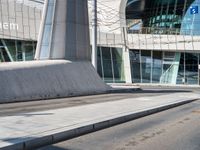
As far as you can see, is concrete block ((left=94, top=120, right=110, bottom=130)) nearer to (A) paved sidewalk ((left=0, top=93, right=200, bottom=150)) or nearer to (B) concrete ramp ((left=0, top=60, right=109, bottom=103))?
(A) paved sidewalk ((left=0, top=93, right=200, bottom=150))

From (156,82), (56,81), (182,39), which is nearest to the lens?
(56,81)

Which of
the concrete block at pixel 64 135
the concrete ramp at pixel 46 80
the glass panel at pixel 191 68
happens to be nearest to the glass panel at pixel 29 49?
the glass panel at pixel 191 68

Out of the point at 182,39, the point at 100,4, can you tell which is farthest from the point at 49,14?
the point at 100,4

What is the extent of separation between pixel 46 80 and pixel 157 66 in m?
35.3

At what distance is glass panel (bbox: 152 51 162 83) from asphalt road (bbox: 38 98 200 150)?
4534 centimetres

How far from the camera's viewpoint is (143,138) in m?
10.5

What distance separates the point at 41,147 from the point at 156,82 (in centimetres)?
5134

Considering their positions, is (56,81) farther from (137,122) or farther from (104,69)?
(104,69)

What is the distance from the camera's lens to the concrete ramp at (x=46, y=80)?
23.0 meters

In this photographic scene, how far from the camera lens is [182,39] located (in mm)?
55781

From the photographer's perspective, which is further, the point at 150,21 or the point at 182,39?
the point at 150,21

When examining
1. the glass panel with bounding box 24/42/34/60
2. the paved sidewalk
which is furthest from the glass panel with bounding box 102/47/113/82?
the paved sidewalk

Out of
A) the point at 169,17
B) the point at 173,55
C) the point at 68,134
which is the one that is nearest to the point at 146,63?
the point at 173,55

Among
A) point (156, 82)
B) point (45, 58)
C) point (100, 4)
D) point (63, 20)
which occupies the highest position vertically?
point (100, 4)
